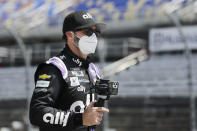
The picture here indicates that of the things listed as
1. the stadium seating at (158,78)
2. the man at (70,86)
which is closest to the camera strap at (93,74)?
the man at (70,86)

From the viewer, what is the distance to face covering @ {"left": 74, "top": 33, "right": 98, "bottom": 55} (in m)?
2.85

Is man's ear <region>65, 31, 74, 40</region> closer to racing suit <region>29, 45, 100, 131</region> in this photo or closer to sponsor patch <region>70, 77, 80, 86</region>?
racing suit <region>29, 45, 100, 131</region>

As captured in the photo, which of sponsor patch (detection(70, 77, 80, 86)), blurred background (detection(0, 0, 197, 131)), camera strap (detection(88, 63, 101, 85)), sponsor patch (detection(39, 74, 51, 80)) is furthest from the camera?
blurred background (detection(0, 0, 197, 131))

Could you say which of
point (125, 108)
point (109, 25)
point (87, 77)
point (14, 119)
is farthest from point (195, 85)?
point (87, 77)

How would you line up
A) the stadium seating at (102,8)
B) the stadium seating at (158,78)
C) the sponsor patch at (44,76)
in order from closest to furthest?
the sponsor patch at (44,76) < the stadium seating at (158,78) < the stadium seating at (102,8)

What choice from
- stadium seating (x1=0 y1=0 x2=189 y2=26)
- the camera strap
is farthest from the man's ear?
stadium seating (x1=0 y1=0 x2=189 y2=26)

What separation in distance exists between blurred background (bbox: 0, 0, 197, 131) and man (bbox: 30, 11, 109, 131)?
1272 centimetres

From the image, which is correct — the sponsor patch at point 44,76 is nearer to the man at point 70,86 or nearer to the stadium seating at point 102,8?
the man at point 70,86

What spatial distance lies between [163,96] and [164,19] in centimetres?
418

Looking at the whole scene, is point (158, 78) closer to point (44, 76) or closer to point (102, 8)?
point (102, 8)

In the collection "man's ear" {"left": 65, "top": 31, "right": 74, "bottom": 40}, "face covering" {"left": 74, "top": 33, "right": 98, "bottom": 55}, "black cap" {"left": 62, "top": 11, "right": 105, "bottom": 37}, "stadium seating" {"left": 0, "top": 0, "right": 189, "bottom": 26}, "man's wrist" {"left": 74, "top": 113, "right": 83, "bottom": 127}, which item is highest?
"stadium seating" {"left": 0, "top": 0, "right": 189, "bottom": 26}

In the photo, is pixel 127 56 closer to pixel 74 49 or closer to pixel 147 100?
pixel 147 100

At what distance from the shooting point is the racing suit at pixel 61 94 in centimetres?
267

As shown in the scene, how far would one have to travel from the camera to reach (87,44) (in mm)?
2848
